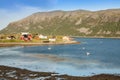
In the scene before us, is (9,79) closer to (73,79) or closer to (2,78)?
(2,78)

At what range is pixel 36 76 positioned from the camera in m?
60.7

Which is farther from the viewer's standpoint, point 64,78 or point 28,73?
point 28,73

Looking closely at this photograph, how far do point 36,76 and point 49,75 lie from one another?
297 cm

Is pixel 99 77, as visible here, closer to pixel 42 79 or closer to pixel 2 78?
pixel 42 79

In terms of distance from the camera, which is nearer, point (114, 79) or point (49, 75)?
point (114, 79)

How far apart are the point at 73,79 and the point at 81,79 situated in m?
1.63

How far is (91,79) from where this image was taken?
Result: 5575cm

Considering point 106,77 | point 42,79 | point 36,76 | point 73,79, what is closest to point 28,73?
point 36,76

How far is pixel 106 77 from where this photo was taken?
192 ft

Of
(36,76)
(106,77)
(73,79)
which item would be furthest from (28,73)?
(106,77)

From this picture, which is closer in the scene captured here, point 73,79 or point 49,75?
point 73,79

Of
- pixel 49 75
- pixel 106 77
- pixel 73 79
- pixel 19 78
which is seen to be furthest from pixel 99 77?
pixel 19 78

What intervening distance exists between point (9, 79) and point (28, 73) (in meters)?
9.40

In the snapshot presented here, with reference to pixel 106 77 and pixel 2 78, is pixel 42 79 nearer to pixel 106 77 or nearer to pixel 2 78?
pixel 2 78
